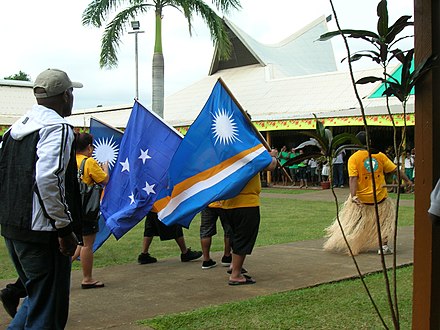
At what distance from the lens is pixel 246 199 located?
6.22 metres

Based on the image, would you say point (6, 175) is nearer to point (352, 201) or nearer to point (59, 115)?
point (59, 115)

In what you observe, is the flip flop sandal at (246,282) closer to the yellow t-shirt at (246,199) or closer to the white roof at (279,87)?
the yellow t-shirt at (246,199)

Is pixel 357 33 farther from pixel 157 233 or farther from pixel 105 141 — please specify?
pixel 105 141

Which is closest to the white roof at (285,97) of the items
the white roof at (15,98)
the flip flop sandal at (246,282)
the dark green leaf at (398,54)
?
the white roof at (15,98)

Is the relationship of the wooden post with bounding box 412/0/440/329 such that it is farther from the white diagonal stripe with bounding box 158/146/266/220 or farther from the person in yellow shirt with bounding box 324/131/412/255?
the person in yellow shirt with bounding box 324/131/412/255

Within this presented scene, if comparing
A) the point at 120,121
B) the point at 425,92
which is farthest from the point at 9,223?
the point at 120,121

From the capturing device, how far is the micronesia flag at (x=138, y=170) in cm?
691

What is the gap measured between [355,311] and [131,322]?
1.87m

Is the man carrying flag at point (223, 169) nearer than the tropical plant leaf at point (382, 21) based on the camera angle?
No

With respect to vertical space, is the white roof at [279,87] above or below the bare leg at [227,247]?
above

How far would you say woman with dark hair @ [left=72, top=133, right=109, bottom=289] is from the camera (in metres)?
6.10

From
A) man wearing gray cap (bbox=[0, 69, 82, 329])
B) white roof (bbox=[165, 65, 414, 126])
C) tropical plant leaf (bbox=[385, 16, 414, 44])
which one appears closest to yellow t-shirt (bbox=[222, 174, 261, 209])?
man wearing gray cap (bbox=[0, 69, 82, 329])

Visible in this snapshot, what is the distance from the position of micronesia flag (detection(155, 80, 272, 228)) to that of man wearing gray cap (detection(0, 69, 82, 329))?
2.71 meters

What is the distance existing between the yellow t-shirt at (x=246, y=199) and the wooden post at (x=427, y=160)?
294 cm
